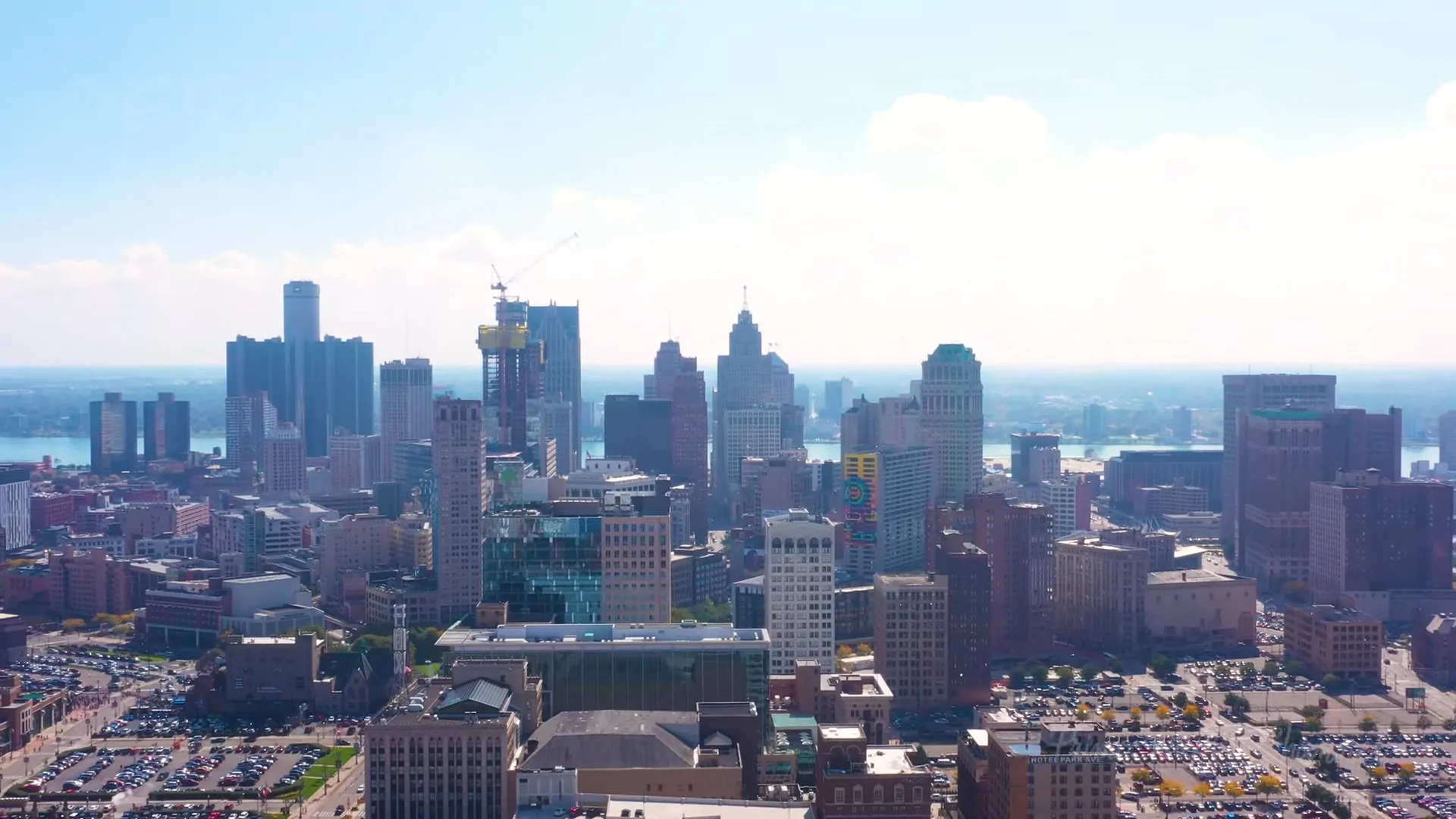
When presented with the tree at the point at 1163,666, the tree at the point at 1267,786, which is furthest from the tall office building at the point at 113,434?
the tree at the point at 1267,786

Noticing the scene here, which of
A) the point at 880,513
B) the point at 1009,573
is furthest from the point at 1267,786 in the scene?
the point at 880,513

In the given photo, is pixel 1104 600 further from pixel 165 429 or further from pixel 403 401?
pixel 165 429

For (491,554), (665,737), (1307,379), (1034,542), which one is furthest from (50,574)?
(1307,379)

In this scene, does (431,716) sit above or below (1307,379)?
below

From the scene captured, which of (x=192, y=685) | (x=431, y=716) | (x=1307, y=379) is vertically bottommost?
(x=192, y=685)

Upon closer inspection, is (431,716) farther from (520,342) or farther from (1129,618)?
(520,342)

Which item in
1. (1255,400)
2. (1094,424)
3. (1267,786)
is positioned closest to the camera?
A: (1267,786)
